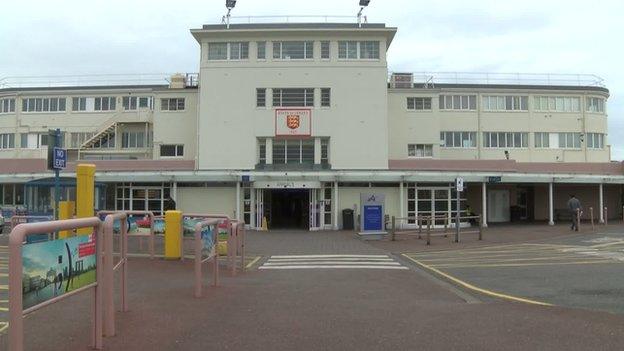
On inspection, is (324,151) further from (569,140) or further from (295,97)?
(569,140)

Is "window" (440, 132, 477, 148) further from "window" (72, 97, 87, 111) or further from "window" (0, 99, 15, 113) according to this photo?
"window" (0, 99, 15, 113)

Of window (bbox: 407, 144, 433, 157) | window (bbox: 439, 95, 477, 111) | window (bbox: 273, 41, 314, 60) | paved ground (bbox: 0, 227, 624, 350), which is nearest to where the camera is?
paved ground (bbox: 0, 227, 624, 350)

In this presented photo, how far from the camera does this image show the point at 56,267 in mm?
5125

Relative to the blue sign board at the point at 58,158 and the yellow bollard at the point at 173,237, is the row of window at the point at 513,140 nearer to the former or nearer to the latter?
the yellow bollard at the point at 173,237

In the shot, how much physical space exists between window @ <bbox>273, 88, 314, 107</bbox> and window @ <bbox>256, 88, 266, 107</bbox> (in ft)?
2.18

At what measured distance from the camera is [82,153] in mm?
46281

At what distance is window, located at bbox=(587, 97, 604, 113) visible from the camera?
48812mm

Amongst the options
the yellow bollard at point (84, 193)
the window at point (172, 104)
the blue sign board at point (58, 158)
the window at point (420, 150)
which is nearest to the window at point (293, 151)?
the window at point (420, 150)

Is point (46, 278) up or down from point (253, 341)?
up

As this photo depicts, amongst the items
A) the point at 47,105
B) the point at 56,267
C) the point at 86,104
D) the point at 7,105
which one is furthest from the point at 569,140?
the point at 56,267

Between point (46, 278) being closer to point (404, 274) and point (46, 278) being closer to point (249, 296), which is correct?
point (249, 296)

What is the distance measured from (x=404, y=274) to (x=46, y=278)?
969cm

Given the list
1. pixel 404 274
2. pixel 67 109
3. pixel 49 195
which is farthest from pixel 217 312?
pixel 67 109

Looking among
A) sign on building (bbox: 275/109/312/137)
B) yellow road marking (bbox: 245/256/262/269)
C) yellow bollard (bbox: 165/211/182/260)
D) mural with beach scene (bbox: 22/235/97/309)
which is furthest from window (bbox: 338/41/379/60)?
mural with beach scene (bbox: 22/235/97/309)
